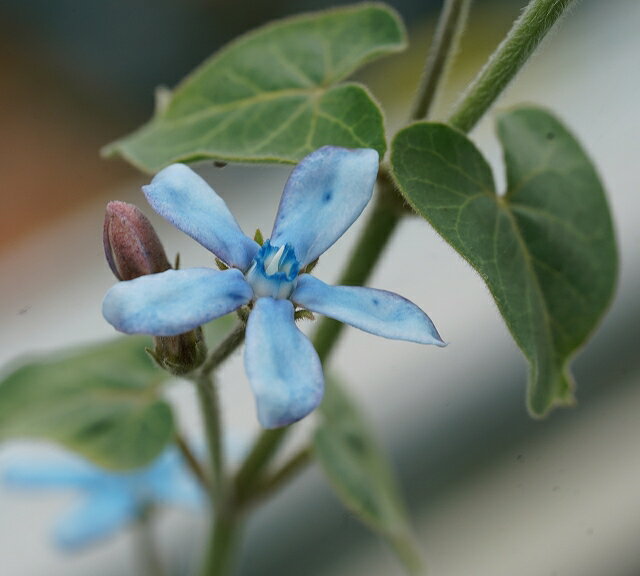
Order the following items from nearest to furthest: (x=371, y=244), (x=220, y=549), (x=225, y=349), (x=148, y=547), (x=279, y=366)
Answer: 1. (x=279, y=366)
2. (x=225, y=349)
3. (x=371, y=244)
4. (x=220, y=549)
5. (x=148, y=547)

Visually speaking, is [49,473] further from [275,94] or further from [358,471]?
[275,94]

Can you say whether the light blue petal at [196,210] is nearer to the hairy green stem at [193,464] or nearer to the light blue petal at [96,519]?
the hairy green stem at [193,464]

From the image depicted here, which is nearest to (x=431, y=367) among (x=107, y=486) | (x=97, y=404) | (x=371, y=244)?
(x=107, y=486)

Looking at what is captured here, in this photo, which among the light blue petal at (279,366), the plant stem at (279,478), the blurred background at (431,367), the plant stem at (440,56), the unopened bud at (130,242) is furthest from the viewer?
the blurred background at (431,367)

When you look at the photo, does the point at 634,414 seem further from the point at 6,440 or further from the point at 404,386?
the point at 6,440

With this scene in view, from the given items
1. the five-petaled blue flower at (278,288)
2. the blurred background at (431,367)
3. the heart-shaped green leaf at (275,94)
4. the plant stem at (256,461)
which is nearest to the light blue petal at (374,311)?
the five-petaled blue flower at (278,288)

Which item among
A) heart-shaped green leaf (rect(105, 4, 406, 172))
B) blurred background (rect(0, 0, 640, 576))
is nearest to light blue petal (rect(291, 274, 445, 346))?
heart-shaped green leaf (rect(105, 4, 406, 172))
